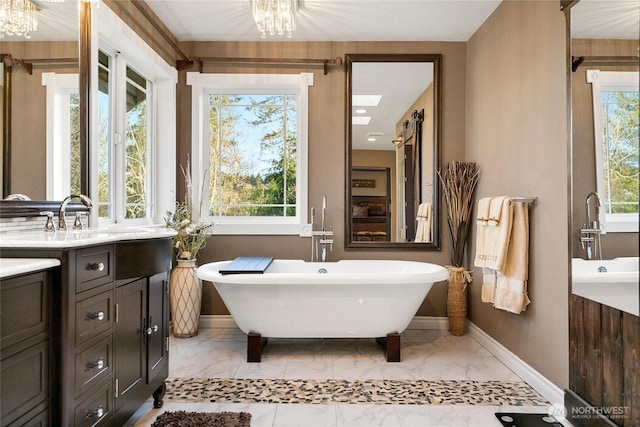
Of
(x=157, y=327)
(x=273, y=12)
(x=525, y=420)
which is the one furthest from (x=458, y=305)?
(x=273, y=12)

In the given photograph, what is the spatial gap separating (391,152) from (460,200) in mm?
772

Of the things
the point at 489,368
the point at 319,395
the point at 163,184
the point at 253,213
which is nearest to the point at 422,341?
the point at 489,368

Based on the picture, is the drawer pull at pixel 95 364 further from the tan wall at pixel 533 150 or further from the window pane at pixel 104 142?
the tan wall at pixel 533 150

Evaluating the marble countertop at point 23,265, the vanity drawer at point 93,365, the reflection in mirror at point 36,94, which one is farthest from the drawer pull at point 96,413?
the reflection in mirror at point 36,94

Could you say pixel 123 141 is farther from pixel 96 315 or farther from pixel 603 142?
pixel 603 142

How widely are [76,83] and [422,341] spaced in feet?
9.81

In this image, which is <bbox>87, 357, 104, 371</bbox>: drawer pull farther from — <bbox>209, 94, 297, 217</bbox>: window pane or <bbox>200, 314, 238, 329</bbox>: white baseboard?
<bbox>209, 94, 297, 217</bbox>: window pane

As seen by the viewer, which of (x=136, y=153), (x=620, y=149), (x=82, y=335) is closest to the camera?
(x=82, y=335)

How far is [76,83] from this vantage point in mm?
2051

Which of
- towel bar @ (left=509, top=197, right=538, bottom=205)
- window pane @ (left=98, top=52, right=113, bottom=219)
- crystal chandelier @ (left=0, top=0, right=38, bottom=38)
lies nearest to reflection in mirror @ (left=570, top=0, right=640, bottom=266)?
towel bar @ (left=509, top=197, right=538, bottom=205)


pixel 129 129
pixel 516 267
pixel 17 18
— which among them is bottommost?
pixel 516 267

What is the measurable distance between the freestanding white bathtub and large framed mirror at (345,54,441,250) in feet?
5.20

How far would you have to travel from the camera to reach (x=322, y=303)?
8.61 ft

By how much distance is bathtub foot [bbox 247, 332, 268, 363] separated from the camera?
8.76 ft
